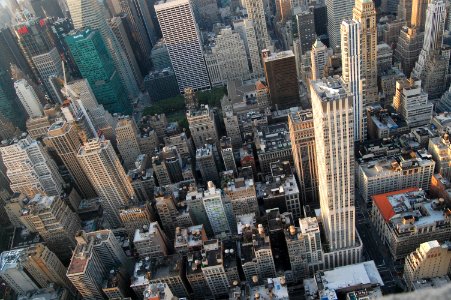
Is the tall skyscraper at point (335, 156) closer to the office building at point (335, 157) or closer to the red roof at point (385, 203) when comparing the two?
the office building at point (335, 157)

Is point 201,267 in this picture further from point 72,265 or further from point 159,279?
point 72,265

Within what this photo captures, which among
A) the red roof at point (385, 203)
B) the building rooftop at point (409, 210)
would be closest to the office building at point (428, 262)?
the building rooftop at point (409, 210)

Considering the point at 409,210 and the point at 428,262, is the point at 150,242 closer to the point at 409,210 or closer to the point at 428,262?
the point at 428,262

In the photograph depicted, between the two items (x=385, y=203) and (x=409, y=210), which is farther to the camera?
(x=385, y=203)

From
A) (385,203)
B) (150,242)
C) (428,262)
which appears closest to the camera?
(428,262)

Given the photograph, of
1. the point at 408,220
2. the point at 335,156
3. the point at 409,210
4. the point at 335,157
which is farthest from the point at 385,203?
the point at 335,156

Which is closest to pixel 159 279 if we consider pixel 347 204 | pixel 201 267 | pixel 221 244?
pixel 201 267

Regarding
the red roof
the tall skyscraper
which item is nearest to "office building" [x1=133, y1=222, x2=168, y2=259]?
the tall skyscraper
